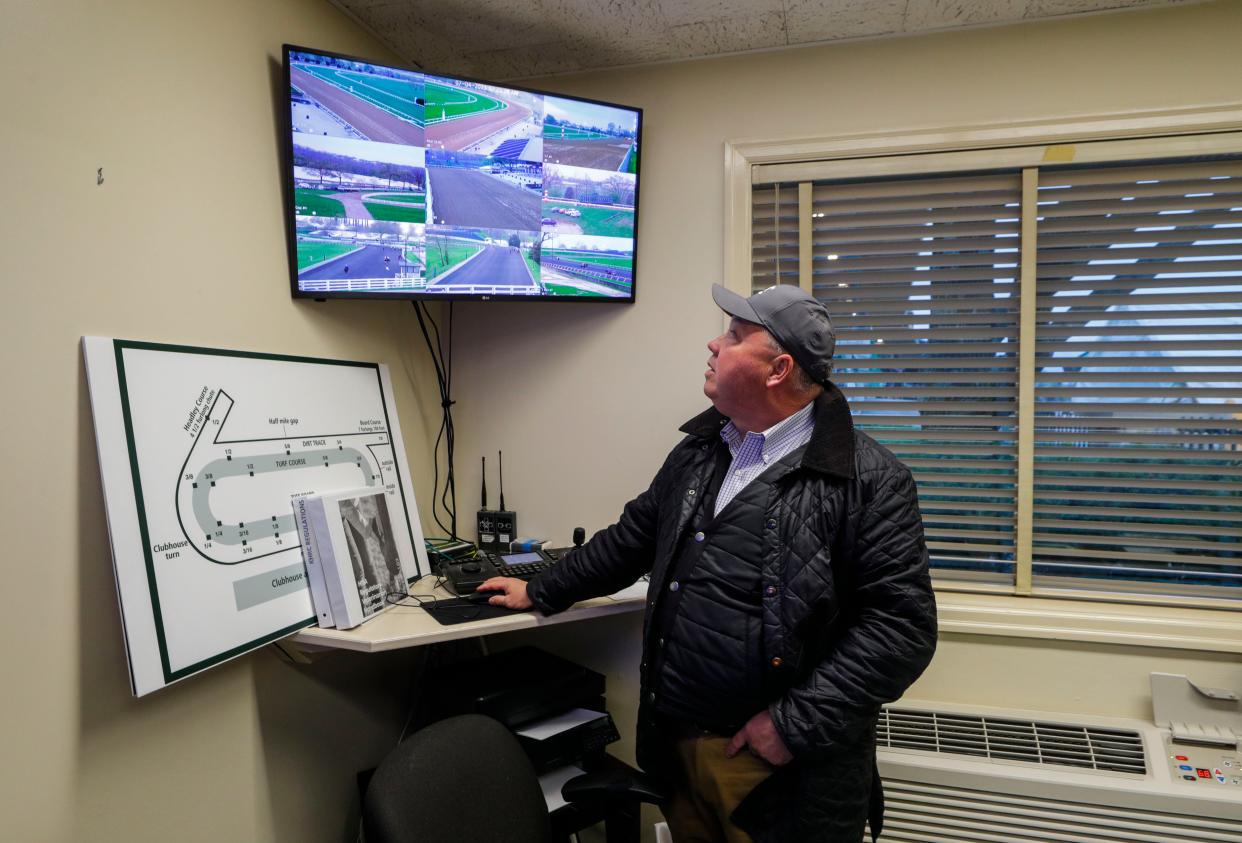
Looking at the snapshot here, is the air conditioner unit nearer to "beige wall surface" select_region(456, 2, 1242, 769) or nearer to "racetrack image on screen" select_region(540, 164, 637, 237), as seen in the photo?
"beige wall surface" select_region(456, 2, 1242, 769)

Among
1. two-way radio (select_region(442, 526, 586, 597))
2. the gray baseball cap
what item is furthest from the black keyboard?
the gray baseball cap

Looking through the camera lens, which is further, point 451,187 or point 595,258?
point 595,258

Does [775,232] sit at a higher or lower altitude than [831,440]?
higher

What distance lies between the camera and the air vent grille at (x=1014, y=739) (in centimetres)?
189

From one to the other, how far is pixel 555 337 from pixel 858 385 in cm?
105

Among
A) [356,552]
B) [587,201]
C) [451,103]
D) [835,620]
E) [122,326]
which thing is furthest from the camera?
[587,201]

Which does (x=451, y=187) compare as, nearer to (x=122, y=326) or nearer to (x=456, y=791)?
(x=122, y=326)

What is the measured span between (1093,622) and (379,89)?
8.21 feet

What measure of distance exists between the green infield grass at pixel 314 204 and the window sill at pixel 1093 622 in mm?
2089

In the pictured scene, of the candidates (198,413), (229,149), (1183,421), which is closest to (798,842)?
(198,413)

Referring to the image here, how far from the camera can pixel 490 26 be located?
2080 mm

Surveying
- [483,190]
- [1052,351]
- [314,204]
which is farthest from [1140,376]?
[314,204]

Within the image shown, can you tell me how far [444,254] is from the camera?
1980mm

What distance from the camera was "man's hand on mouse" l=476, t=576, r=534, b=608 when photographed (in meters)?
1.78
